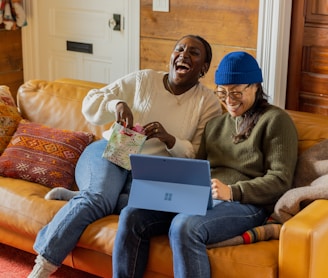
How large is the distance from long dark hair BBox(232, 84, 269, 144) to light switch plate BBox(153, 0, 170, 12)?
60.4 inches

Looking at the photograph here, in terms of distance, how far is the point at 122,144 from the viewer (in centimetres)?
273

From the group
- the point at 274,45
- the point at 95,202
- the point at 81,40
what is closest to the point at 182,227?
the point at 95,202

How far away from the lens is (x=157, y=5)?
158 inches

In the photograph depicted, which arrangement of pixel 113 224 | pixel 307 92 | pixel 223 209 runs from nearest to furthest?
pixel 223 209 → pixel 113 224 → pixel 307 92

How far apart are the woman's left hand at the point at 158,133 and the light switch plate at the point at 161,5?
1.46 m

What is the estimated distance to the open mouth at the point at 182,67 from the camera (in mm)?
2766

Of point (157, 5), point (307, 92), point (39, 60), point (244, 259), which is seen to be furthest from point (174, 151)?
point (39, 60)

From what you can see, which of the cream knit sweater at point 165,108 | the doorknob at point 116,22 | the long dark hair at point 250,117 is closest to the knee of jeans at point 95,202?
the cream knit sweater at point 165,108

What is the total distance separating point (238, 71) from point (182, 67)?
13.2 inches

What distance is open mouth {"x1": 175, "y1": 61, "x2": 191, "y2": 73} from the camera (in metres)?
2.77

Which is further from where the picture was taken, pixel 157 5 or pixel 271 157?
pixel 157 5

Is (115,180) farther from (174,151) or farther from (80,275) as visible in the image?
(80,275)

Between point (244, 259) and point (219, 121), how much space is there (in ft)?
2.15

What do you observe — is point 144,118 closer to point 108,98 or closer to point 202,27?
point 108,98
